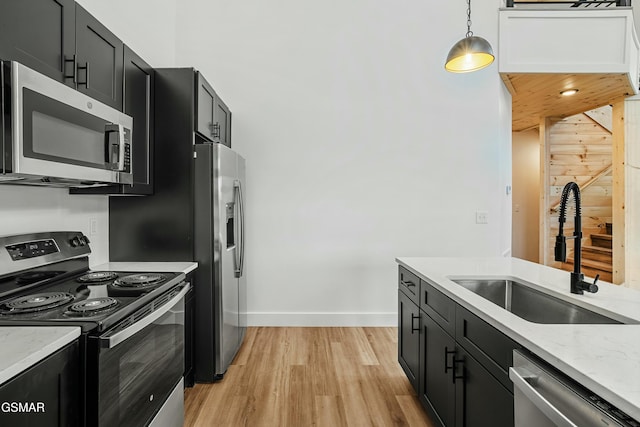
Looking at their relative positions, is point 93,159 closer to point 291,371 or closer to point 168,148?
point 168,148

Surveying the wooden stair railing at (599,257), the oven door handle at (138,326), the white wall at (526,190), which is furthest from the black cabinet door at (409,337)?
the white wall at (526,190)

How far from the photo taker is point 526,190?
23.1 ft

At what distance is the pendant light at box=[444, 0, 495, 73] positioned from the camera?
242cm

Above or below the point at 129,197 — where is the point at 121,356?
below

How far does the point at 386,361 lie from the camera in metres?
3.01

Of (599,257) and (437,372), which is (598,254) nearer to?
(599,257)

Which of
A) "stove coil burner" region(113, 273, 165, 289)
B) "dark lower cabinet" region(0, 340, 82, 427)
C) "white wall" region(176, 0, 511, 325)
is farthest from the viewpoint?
"white wall" region(176, 0, 511, 325)

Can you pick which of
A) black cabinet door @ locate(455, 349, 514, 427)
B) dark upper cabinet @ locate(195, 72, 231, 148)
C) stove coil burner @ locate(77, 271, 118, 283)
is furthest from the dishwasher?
dark upper cabinet @ locate(195, 72, 231, 148)

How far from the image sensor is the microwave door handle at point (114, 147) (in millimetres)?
1873

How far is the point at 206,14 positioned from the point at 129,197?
222cm

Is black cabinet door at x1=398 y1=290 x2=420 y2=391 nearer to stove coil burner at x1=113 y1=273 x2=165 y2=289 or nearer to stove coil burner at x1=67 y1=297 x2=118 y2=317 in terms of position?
stove coil burner at x1=113 y1=273 x2=165 y2=289

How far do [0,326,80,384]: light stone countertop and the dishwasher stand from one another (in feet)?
4.46

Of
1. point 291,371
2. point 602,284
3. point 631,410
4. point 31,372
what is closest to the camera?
point 631,410

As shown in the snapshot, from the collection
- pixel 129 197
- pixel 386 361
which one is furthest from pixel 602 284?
pixel 129 197
